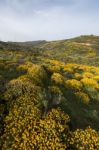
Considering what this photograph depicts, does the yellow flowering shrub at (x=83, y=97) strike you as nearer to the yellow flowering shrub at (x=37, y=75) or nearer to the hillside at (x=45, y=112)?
the hillside at (x=45, y=112)

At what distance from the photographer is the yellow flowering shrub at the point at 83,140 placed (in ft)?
56.5

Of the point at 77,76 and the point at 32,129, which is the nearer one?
the point at 32,129

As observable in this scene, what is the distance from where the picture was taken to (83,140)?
1747 centimetres

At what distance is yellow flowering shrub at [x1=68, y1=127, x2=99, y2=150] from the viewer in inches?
679

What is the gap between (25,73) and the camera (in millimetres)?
25391

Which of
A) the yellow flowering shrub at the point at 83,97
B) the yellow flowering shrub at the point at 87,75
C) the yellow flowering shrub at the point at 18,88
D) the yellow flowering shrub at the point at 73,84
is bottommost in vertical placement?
the yellow flowering shrub at the point at 87,75

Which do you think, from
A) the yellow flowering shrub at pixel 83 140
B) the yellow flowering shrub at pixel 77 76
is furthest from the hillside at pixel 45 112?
the yellow flowering shrub at pixel 77 76

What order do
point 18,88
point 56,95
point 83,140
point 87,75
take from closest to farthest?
1. point 83,140
2. point 18,88
3. point 56,95
4. point 87,75

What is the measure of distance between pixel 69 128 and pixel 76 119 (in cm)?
152

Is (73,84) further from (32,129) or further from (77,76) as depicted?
(32,129)

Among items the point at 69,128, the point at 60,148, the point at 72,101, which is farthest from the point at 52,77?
the point at 60,148

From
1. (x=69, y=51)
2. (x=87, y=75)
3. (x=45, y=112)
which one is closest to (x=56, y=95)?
(x=45, y=112)

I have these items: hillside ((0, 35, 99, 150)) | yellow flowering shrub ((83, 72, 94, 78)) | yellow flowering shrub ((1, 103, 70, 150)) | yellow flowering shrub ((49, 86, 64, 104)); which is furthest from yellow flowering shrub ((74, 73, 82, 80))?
yellow flowering shrub ((1, 103, 70, 150))

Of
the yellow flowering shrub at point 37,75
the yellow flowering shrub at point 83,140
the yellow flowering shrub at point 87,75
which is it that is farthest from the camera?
the yellow flowering shrub at point 87,75
